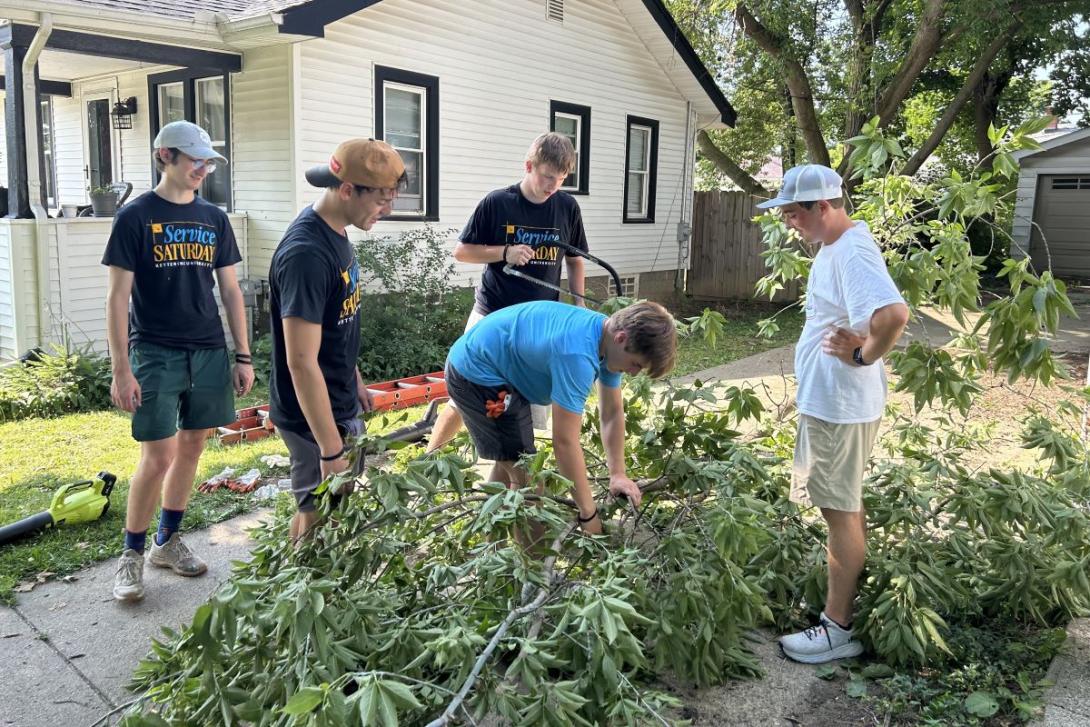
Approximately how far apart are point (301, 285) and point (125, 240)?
4.13 ft

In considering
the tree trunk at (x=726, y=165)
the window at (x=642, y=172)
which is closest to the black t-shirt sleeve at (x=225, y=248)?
the window at (x=642, y=172)

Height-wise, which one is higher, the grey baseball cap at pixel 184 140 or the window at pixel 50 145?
the window at pixel 50 145

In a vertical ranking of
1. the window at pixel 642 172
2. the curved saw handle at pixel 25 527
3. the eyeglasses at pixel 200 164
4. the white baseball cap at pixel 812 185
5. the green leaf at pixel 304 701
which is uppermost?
the window at pixel 642 172

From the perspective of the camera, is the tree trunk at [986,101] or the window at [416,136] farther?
the tree trunk at [986,101]

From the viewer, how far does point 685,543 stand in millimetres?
3082

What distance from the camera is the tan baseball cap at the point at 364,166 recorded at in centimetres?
289

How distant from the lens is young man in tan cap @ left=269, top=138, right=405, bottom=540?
113 inches

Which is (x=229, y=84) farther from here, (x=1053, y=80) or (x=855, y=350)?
(x=1053, y=80)

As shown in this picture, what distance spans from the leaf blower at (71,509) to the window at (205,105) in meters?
6.09

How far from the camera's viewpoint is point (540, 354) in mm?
3094

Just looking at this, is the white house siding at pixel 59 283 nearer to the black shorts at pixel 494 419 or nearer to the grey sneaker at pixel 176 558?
the grey sneaker at pixel 176 558

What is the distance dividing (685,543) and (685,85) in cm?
1331

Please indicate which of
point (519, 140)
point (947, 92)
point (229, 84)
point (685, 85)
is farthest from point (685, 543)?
point (947, 92)

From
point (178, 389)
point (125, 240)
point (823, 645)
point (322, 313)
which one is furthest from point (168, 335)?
point (823, 645)
